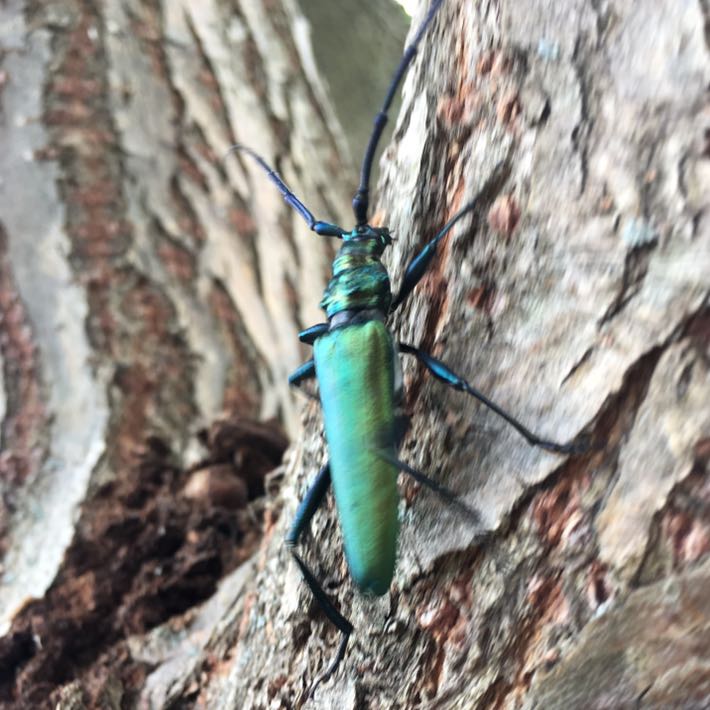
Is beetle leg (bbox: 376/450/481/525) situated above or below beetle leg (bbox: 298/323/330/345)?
below

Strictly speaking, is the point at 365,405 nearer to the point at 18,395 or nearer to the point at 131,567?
the point at 131,567

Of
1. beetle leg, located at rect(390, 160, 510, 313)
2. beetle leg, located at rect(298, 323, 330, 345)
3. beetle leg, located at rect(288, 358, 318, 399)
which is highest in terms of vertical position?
beetle leg, located at rect(298, 323, 330, 345)

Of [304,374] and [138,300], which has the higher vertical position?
[138,300]

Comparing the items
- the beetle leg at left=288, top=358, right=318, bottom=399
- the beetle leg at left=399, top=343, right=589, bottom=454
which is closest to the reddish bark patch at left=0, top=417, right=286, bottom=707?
the beetle leg at left=288, top=358, right=318, bottom=399

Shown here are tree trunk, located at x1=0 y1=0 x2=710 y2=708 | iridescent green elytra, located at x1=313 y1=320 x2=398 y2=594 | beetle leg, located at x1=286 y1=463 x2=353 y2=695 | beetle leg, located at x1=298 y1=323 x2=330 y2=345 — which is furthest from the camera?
beetle leg, located at x1=298 y1=323 x2=330 y2=345

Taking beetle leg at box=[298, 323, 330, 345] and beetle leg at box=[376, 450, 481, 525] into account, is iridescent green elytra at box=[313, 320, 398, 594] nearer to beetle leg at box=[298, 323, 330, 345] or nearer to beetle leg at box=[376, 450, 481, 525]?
beetle leg at box=[376, 450, 481, 525]

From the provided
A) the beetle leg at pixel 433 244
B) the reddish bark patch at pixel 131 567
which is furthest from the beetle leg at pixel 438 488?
the reddish bark patch at pixel 131 567

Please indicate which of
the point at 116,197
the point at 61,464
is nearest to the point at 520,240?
the point at 61,464

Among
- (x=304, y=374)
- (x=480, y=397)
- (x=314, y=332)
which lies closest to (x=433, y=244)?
(x=480, y=397)
